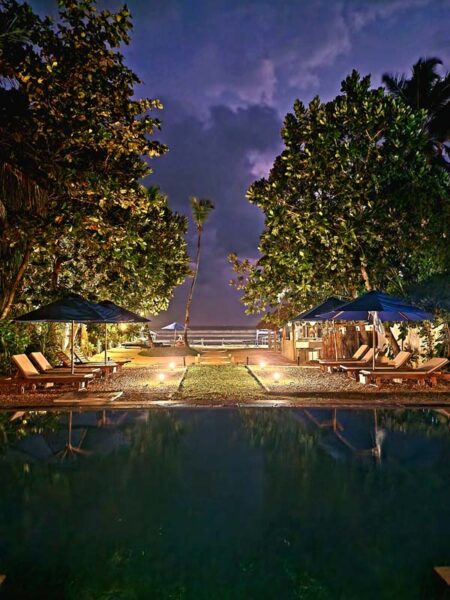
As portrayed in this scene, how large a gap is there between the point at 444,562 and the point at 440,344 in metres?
16.2

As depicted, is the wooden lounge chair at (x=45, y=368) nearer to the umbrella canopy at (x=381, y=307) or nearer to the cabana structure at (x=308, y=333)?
the cabana structure at (x=308, y=333)

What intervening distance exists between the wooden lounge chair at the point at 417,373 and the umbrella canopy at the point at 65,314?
308 inches

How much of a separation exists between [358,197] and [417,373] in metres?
6.72

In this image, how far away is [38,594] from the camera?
390 cm

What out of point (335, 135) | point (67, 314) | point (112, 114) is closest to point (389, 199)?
point (335, 135)

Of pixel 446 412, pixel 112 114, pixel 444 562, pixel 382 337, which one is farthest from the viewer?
pixel 382 337

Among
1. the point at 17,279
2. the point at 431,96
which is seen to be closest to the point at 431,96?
the point at 431,96

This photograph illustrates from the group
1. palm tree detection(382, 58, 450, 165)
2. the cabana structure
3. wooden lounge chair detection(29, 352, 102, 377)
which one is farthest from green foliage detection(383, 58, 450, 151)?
wooden lounge chair detection(29, 352, 102, 377)

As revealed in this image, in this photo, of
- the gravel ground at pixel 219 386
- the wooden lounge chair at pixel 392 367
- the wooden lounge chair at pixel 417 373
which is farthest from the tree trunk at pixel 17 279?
the wooden lounge chair at pixel 392 367

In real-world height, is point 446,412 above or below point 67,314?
below

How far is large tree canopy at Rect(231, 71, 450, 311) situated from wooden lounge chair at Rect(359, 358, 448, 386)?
4.73 m

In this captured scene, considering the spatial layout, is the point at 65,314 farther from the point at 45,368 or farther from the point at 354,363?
the point at 354,363

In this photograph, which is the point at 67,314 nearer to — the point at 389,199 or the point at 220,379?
the point at 220,379

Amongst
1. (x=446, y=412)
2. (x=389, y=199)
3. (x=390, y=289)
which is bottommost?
(x=446, y=412)
